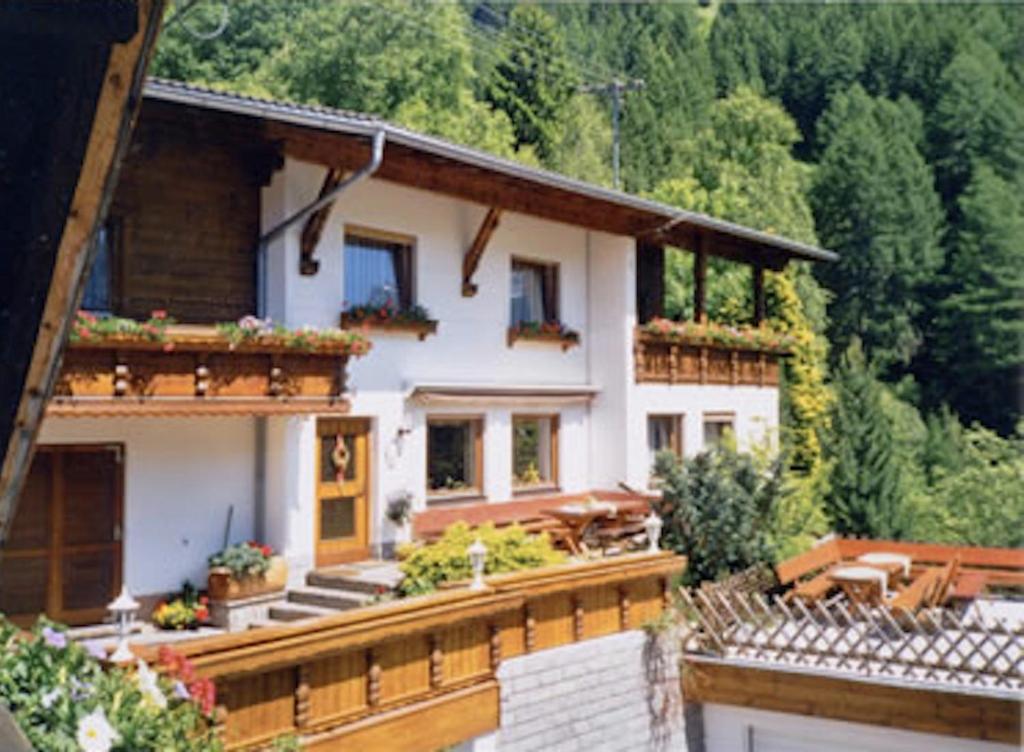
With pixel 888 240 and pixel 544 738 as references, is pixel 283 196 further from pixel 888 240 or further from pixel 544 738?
pixel 888 240

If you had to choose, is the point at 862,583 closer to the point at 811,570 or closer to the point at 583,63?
the point at 811,570

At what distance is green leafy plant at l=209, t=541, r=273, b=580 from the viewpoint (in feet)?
38.5

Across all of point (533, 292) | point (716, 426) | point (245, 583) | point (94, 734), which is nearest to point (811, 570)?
point (716, 426)

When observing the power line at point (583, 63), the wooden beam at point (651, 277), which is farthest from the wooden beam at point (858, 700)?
the power line at point (583, 63)

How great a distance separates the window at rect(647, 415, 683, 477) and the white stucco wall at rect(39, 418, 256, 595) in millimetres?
8820

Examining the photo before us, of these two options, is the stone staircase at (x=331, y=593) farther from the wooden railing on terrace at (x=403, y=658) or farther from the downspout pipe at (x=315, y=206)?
the downspout pipe at (x=315, y=206)

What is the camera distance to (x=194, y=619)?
1137 centimetres

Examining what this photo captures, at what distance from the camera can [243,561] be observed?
1177cm

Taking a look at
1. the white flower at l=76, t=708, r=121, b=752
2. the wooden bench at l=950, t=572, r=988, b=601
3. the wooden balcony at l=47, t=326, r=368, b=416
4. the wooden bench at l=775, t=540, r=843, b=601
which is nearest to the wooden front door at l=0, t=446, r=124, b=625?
the wooden balcony at l=47, t=326, r=368, b=416

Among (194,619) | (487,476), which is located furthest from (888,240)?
(194,619)

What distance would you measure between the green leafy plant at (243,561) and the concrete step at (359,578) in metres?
0.81

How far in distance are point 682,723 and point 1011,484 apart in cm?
1439

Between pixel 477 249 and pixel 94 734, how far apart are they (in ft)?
38.0

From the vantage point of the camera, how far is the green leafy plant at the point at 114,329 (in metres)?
9.80
